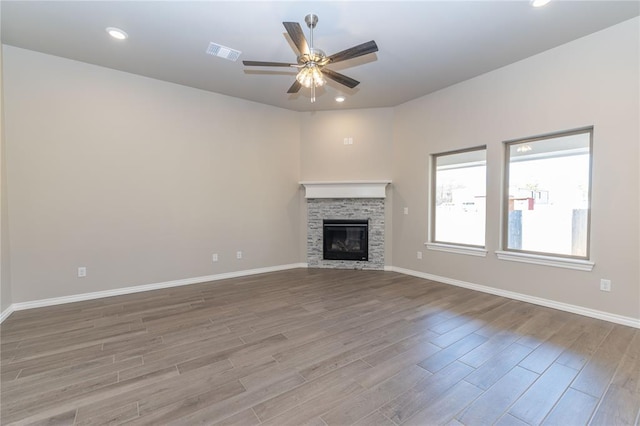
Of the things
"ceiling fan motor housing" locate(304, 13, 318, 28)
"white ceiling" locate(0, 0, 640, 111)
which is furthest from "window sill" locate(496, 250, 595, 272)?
"ceiling fan motor housing" locate(304, 13, 318, 28)

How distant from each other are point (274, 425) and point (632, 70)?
15.1 feet

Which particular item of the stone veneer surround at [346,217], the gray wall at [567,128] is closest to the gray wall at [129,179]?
the stone veneer surround at [346,217]

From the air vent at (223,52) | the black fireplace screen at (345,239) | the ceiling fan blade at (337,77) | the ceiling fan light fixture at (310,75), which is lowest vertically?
the black fireplace screen at (345,239)

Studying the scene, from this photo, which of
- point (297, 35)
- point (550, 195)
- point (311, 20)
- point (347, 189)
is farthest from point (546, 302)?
point (311, 20)

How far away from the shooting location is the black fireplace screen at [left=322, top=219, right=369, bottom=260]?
547 centimetres

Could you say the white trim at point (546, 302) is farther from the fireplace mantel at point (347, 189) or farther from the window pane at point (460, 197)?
the fireplace mantel at point (347, 189)

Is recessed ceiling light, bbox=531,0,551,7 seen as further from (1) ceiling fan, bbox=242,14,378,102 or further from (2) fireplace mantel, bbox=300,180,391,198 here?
(2) fireplace mantel, bbox=300,180,391,198

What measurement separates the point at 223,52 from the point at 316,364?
3604 millimetres

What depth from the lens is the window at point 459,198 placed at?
425 cm

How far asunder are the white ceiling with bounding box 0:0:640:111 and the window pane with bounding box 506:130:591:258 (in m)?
1.21

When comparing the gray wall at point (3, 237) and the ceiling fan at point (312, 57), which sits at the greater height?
the ceiling fan at point (312, 57)

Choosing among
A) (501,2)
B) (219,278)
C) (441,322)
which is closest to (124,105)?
(219,278)

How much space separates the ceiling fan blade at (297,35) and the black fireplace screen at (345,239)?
3.51 meters

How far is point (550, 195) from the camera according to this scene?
3.54 m
